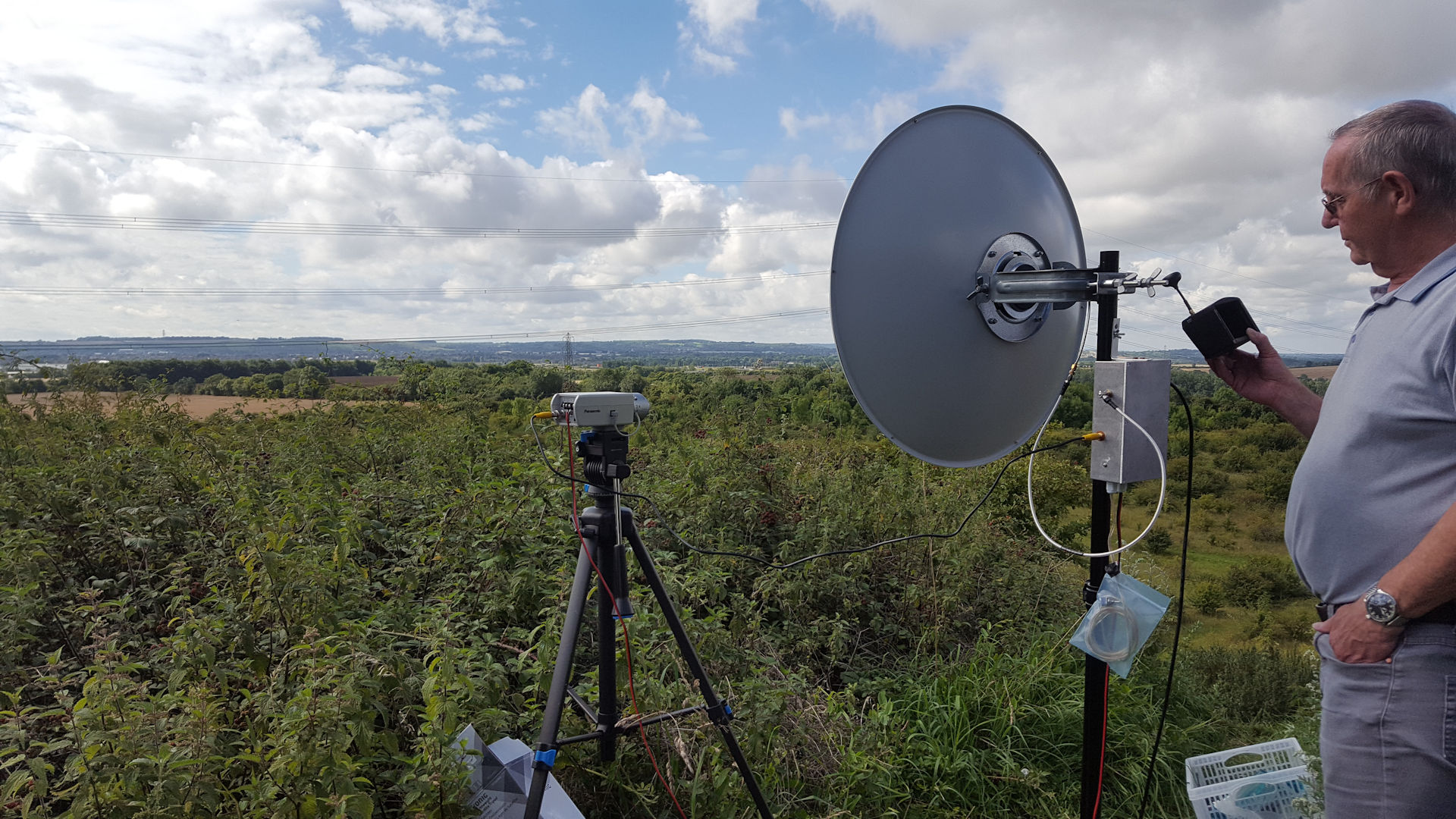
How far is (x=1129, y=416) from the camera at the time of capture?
172cm

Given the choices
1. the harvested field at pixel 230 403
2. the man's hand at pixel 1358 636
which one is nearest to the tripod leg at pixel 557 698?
the man's hand at pixel 1358 636

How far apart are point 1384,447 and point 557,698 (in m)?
1.87

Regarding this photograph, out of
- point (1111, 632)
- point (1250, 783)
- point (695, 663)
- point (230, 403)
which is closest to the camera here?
point (1111, 632)

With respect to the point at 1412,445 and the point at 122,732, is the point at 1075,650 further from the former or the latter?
the point at 122,732

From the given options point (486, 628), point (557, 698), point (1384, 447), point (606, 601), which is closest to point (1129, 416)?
point (1384, 447)

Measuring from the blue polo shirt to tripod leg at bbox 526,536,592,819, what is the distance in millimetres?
1671

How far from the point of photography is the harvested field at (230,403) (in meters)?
4.92

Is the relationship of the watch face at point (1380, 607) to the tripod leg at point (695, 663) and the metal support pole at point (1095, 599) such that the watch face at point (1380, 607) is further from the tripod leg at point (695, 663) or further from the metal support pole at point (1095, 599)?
the tripod leg at point (695, 663)

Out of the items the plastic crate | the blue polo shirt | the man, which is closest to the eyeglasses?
the man

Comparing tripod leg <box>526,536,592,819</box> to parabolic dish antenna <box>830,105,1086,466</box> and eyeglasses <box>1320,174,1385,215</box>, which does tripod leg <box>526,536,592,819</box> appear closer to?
parabolic dish antenna <box>830,105,1086,466</box>

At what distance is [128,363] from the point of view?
514 cm

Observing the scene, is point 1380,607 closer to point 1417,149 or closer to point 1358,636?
point 1358,636

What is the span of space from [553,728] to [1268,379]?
2020 mm

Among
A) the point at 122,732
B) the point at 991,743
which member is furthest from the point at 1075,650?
the point at 122,732
